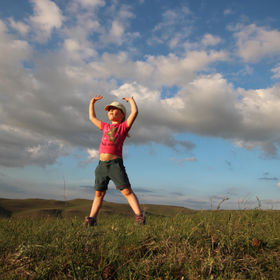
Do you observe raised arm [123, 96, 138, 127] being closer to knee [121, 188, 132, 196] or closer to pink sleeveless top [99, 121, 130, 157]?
pink sleeveless top [99, 121, 130, 157]

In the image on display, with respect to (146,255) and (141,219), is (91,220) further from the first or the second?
(146,255)

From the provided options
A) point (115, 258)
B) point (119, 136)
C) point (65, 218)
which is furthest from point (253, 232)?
point (65, 218)

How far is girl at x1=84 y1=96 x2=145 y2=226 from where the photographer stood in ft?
19.5

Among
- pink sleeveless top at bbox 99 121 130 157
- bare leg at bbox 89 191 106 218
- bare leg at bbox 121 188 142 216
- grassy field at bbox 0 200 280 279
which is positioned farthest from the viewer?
bare leg at bbox 89 191 106 218

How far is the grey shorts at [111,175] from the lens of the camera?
5941mm

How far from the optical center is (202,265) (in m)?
2.89

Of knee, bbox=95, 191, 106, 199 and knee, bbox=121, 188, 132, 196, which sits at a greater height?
knee, bbox=121, 188, 132, 196

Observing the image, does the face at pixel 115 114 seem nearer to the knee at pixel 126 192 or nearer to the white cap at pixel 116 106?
the white cap at pixel 116 106

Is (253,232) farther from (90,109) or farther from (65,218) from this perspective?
(90,109)

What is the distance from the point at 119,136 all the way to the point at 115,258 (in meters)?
3.51

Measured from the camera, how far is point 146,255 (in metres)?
3.22

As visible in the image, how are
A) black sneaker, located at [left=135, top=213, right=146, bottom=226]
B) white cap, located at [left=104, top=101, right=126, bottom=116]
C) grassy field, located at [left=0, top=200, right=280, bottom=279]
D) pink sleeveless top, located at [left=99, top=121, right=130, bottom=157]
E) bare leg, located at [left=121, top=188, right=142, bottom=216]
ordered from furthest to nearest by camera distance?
white cap, located at [left=104, top=101, right=126, bottom=116]
pink sleeveless top, located at [left=99, top=121, right=130, bottom=157]
bare leg, located at [left=121, top=188, right=142, bottom=216]
black sneaker, located at [left=135, top=213, right=146, bottom=226]
grassy field, located at [left=0, top=200, right=280, bottom=279]

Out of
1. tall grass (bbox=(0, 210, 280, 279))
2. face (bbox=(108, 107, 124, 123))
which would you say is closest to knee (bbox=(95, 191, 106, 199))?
face (bbox=(108, 107, 124, 123))

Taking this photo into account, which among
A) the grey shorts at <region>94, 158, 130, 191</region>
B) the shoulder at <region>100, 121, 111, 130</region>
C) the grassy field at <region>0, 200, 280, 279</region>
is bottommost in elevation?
the grassy field at <region>0, 200, 280, 279</region>
